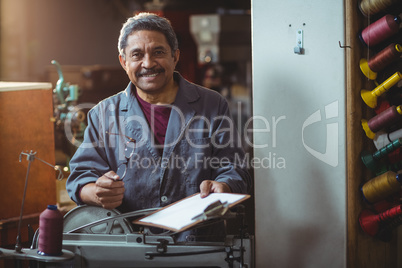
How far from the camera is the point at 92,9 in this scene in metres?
8.23

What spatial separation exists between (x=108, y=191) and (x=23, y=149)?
3.01 ft

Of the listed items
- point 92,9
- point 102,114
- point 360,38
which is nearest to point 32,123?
point 102,114

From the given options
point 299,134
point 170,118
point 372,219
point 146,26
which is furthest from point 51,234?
point 372,219

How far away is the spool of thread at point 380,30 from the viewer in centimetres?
212

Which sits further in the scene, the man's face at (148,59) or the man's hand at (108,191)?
the man's face at (148,59)

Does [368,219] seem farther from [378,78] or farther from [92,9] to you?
[92,9]

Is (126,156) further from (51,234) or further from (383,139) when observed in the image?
(383,139)

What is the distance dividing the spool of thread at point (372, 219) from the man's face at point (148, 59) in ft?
3.52

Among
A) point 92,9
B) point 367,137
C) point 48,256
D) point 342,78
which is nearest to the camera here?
point 48,256

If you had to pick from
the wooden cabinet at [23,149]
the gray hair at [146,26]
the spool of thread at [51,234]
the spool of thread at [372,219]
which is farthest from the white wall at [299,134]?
the wooden cabinet at [23,149]

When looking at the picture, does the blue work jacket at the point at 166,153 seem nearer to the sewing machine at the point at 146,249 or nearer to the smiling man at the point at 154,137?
the smiling man at the point at 154,137

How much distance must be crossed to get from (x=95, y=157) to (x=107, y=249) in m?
0.48

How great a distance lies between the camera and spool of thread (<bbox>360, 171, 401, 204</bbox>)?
214 centimetres

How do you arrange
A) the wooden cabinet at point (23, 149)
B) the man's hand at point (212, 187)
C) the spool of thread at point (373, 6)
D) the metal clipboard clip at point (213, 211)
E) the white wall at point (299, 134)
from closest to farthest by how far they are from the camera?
the metal clipboard clip at point (213, 211) → the man's hand at point (212, 187) → the spool of thread at point (373, 6) → the white wall at point (299, 134) → the wooden cabinet at point (23, 149)
